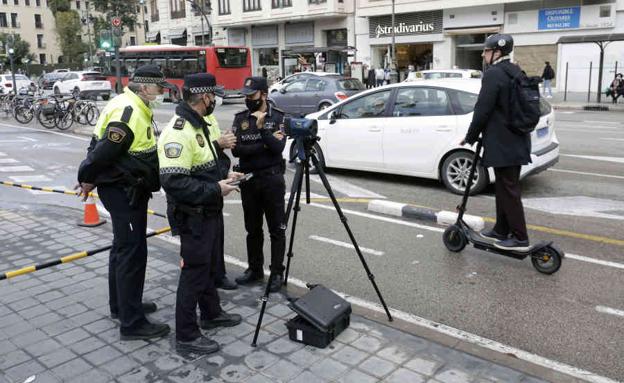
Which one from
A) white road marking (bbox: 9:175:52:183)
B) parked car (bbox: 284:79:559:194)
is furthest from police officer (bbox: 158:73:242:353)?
white road marking (bbox: 9:175:52:183)

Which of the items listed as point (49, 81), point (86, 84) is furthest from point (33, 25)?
point (86, 84)

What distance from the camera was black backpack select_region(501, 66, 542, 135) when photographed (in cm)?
543

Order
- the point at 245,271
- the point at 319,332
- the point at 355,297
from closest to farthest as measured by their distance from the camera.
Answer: the point at 319,332 < the point at 355,297 < the point at 245,271

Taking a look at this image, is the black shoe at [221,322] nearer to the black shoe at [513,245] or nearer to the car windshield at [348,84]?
the black shoe at [513,245]

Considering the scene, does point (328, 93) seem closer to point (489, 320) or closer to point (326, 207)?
point (326, 207)

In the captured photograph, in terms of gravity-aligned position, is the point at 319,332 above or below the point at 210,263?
below

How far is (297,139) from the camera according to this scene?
Result: 4.38 m

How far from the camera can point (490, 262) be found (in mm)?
5887

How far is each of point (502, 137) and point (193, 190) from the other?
3.12m

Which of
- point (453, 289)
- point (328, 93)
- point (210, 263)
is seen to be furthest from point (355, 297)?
point (328, 93)

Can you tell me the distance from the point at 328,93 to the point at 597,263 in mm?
15131

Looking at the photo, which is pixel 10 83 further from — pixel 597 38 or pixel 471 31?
pixel 597 38

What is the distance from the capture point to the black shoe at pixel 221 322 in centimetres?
435

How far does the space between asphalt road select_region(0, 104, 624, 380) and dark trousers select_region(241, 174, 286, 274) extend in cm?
59
